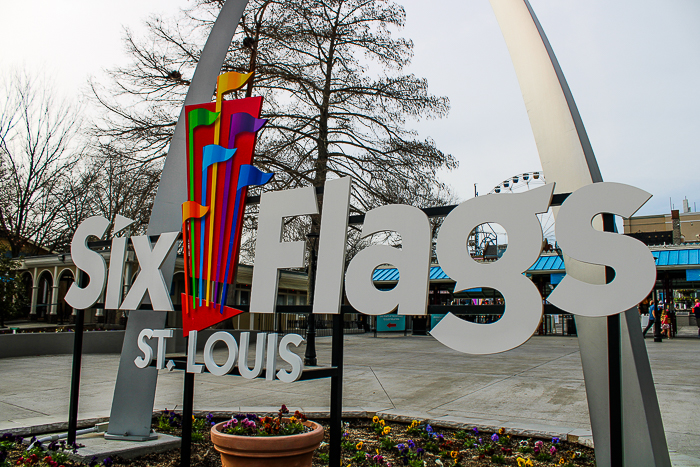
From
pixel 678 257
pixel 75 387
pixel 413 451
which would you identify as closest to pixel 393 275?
pixel 678 257

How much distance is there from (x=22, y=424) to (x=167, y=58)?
1355 centimetres

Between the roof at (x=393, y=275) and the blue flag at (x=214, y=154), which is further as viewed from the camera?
the roof at (x=393, y=275)

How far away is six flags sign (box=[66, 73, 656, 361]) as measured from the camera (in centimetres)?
295

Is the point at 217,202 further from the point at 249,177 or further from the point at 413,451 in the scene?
the point at 413,451

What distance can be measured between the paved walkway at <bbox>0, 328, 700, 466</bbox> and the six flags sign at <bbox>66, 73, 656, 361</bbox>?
97.1 inches

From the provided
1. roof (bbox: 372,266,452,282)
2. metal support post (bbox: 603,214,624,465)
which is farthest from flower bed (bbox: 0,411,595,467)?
roof (bbox: 372,266,452,282)

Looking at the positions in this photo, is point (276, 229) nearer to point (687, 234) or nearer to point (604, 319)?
point (604, 319)

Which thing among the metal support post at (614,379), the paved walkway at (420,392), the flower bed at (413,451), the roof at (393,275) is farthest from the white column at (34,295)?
the metal support post at (614,379)

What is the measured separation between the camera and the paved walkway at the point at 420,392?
6363mm

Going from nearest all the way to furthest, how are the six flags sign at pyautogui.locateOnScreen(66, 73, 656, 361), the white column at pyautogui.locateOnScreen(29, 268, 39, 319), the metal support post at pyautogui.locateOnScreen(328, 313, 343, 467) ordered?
the six flags sign at pyautogui.locateOnScreen(66, 73, 656, 361) → the metal support post at pyautogui.locateOnScreen(328, 313, 343, 467) → the white column at pyautogui.locateOnScreen(29, 268, 39, 319)

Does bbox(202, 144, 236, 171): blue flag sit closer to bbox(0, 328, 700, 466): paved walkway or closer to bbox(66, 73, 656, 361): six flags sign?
bbox(66, 73, 656, 361): six flags sign

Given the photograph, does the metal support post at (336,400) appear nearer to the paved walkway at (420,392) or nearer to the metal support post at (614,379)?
the metal support post at (614,379)

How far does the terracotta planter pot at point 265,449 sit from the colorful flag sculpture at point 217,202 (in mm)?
1101

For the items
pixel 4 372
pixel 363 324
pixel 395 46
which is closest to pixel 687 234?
pixel 363 324
